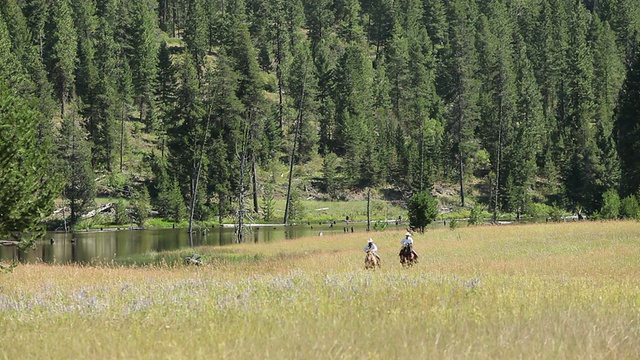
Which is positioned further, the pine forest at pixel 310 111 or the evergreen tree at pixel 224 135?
the pine forest at pixel 310 111

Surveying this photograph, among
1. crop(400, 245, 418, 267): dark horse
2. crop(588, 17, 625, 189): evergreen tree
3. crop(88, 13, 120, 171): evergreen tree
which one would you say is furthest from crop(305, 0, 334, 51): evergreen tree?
crop(400, 245, 418, 267): dark horse

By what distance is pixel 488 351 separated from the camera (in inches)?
229

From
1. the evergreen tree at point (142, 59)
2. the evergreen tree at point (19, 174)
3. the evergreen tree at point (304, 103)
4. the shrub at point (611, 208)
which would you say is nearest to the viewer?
the evergreen tree at point (19, 174)

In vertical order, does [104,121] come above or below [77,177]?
above

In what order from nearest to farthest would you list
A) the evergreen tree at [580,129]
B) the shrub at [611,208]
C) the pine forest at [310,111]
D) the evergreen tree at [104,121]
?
the shrub at [611,208], the pine forest at [310,111], the evergreen tree at [580,129], the evergreen tree at [104,121]

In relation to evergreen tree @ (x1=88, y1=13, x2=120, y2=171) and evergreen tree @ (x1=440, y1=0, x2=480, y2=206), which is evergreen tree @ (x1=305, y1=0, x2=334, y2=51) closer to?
evergreen tree @ (x1=440, y1=0, x2=480, y2=206)

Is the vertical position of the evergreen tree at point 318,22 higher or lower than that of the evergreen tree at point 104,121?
higher

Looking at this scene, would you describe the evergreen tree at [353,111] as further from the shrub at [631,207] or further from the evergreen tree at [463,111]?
the shrub at [631,207]

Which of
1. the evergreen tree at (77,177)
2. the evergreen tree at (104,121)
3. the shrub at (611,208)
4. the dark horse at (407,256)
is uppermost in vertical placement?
the evergreen tree at (104,121)

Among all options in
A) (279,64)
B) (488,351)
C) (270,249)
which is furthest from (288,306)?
(279,64)

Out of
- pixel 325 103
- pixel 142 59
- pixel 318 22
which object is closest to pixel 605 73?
pixel 325 103

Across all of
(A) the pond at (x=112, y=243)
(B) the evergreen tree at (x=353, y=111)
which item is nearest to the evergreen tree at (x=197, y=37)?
(B) the evergreen tree at (x=353, y=111)

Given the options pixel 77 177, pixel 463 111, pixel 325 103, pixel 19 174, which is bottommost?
pixel 19 174

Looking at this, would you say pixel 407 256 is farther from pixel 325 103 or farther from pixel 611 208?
pixel 325 103
